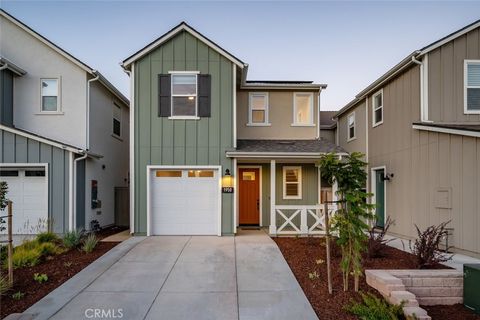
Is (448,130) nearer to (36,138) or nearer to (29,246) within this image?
(29,246)

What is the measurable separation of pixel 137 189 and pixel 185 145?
7.24 feet

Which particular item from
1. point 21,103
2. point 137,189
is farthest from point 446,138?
point 21,103

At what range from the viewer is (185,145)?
10477 mm

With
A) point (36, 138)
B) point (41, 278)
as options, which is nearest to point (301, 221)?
point (41, 278)

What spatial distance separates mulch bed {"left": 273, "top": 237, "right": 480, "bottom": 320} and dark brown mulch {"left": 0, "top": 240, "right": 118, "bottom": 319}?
15.9ft

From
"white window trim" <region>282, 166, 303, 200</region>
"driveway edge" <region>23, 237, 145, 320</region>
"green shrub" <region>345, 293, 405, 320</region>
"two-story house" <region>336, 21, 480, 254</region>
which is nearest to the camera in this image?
"green shrub" <region>345, 293, 405, 320</region>

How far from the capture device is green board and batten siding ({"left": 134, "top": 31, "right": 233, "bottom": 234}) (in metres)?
10.4

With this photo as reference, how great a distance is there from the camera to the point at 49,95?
11.4 meters

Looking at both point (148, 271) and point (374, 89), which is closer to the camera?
point (148, 271)

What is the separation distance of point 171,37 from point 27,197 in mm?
7350

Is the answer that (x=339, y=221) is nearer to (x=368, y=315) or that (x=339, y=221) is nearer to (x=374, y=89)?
(x=368, y=315)

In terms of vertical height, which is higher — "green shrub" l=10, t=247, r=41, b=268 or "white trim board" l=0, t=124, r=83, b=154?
"white trim board" l=0, t=124, r=83, b=154

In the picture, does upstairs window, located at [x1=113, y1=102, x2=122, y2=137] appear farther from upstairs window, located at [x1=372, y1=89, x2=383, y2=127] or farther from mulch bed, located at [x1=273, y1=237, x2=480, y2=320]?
upstairs window, located at [x1=372, y1=89, x2=383, y2=127]

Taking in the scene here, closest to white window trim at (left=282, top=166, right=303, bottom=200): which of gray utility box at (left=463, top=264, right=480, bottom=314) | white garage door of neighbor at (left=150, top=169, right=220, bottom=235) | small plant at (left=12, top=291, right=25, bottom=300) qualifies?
white garage door of neighbor at (left=150, top=169, right=220, bottom=235)
